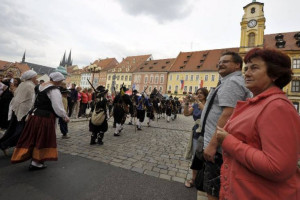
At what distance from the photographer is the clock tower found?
3288 cm

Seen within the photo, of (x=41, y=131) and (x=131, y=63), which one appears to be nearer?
(x=41, y=131)

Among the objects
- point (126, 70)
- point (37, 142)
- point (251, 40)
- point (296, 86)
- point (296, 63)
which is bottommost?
point (37, 142)

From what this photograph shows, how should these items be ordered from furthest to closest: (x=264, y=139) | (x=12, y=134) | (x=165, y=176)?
(x=12, y=134)
(x=165, y=176)
(x=264, y=139)

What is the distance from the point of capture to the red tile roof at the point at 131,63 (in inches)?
2363

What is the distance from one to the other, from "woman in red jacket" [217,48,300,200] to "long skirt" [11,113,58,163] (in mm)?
3569

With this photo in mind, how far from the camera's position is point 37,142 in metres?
3.58

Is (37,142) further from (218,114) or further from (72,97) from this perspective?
(72,97)

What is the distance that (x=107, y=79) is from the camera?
6606 cm

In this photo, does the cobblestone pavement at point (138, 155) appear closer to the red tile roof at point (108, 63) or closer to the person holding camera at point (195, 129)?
the person holding camera at point (195, 129)

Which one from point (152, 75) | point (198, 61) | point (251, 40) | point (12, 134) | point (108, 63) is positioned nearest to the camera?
point (12, 134)

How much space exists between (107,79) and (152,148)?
207 feet

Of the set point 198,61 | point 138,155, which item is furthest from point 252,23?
point 138,155

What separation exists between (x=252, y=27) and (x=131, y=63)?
3899cm

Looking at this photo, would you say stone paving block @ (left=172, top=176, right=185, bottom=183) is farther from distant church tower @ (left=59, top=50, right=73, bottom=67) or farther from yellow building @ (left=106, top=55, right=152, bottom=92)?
distant church tower @ (left=59, top=50, right=73, bottom=67)
